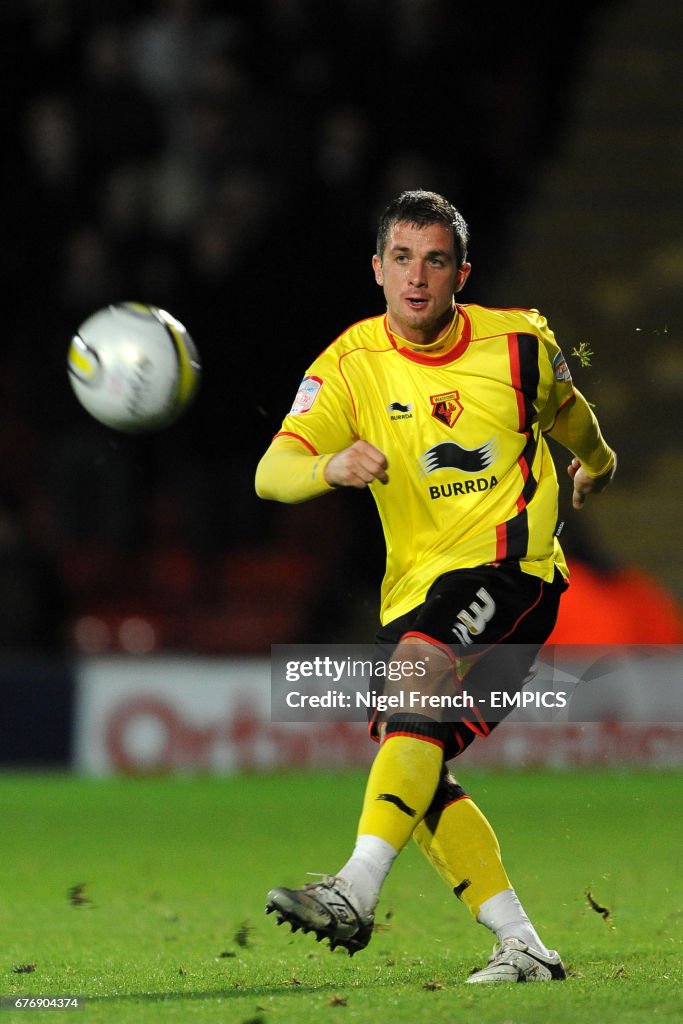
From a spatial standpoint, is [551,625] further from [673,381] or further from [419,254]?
[673,381]

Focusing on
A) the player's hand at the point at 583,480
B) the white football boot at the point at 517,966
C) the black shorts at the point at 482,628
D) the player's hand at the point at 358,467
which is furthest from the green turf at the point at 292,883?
the player's hand at the point at 583,480

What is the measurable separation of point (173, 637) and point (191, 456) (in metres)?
1.29

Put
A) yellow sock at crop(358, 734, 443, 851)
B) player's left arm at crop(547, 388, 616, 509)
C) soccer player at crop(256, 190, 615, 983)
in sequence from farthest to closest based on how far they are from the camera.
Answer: player's left arm at crop(547, 388, 616, 509) → soccer player at crop(256, 190, 615, 983) → yellow sock at crop(358, 734, 443, 851)

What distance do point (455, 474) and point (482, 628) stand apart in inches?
15.6

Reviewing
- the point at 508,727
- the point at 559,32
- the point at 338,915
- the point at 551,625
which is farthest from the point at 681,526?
the point at 338,915

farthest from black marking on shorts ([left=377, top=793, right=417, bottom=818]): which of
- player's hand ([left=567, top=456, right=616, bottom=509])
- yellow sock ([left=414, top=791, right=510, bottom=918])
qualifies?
player's hand ([left=567, top=456, right=616, bottom=509])

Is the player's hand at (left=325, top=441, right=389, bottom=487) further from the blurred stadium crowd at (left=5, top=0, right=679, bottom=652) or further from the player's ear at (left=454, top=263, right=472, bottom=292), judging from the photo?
the blurred stadium crowd at (left=5, top=0, right=679, bottom=652)

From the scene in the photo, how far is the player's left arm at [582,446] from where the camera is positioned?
4266mm

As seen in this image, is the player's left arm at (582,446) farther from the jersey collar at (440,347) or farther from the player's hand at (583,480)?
the jersey collar at (440,347)

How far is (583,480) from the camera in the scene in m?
4.46

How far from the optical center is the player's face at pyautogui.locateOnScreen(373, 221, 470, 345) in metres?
3.98

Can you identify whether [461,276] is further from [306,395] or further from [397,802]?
[397,802]

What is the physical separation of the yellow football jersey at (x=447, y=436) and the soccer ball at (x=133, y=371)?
0.55 metres

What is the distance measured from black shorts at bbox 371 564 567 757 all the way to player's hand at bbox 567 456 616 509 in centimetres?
46
